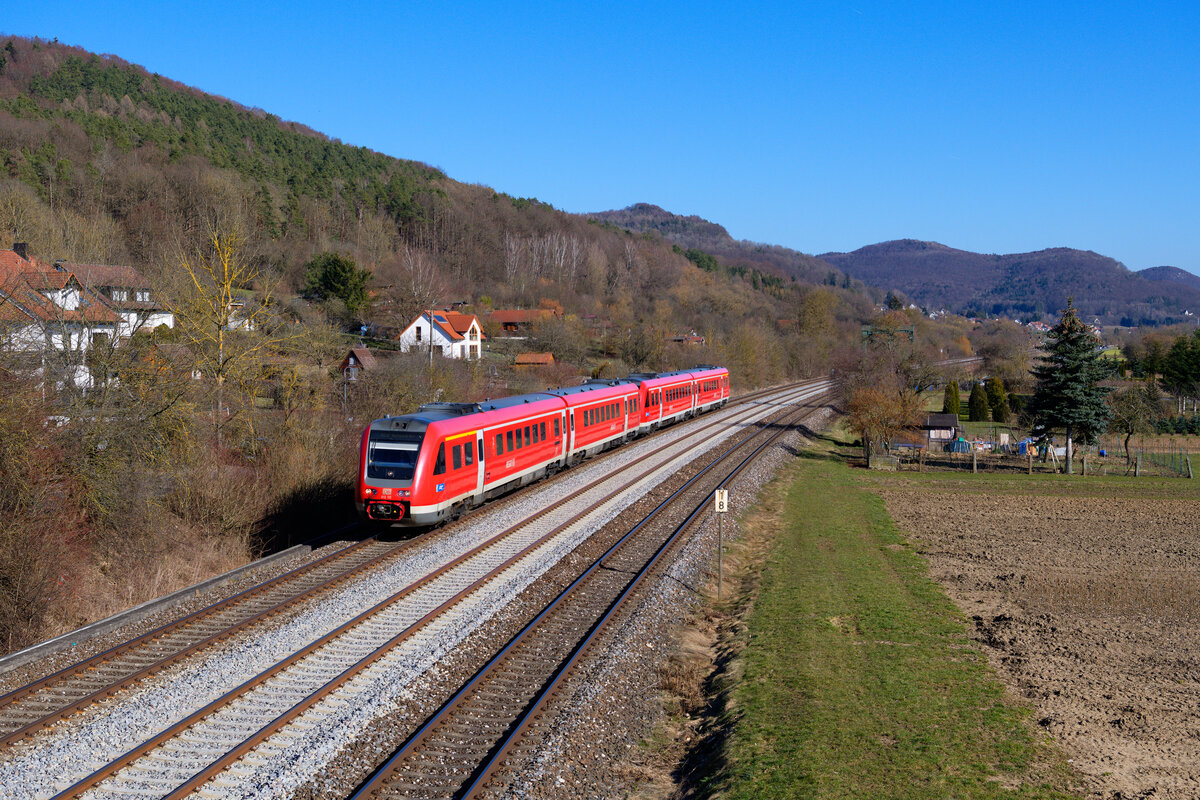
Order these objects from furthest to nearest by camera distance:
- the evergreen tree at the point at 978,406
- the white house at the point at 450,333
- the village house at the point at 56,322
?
the white house at the point at 450,333
the evergreen tree at the point at 978,406
the village house at the point at 56,322

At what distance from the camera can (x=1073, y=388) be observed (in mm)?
35594

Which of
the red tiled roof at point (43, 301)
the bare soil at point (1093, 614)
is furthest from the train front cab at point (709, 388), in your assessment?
the red tiled roof at point (43, 301)

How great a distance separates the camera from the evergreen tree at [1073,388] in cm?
3556

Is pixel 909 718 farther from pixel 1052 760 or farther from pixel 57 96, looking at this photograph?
pixel 57 96

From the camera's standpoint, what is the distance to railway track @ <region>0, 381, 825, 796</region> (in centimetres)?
871

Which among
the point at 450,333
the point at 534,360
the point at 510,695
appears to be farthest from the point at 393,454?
the point at 450,333

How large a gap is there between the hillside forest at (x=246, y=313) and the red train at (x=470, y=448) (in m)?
3.56

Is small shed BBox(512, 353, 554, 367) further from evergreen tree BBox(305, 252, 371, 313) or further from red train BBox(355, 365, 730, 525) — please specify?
red train BBox(355, 365, 730, 525)

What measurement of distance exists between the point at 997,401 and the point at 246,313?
187ft

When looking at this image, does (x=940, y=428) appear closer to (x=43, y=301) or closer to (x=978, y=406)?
(x=978, y=406)

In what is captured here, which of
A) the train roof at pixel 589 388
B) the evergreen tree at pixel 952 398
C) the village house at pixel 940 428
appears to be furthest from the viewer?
the evergreen tree at pixel 952 398

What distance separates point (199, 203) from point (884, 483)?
7157cm

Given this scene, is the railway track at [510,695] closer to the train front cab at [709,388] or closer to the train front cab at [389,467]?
the train front cab at [389,467]

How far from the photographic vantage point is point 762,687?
1140 centimetres
